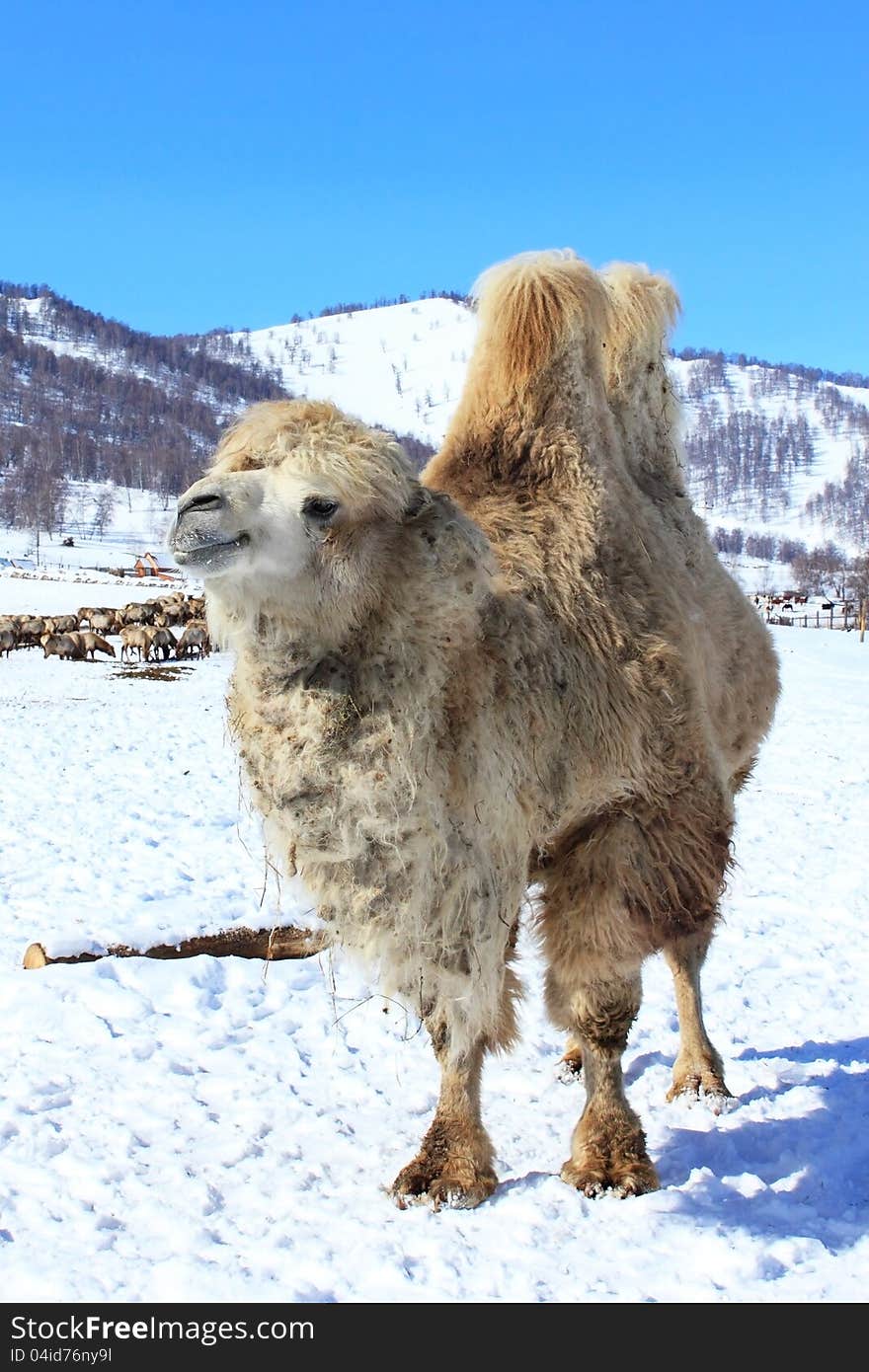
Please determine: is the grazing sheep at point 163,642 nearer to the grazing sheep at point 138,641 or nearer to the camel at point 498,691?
the grazing sheep at point 138,641

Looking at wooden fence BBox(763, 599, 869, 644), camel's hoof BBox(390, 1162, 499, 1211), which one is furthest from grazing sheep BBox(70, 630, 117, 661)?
wooden fence BBox(763, 599, 869, 644)

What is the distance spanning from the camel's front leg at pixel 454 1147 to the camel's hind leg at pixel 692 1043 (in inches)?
42.5

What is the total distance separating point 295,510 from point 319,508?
Result: 77mm

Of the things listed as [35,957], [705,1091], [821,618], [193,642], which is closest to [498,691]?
[705,1091]

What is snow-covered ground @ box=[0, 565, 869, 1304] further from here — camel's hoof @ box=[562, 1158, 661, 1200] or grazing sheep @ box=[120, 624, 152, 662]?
grazing sheep @ box=[120, 624, 152, 662]

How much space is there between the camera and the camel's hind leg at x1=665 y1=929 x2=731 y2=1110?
468 centimetres

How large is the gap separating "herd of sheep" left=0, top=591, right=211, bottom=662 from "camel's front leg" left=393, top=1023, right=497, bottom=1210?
29.8 meters

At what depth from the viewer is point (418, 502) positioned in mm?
3121

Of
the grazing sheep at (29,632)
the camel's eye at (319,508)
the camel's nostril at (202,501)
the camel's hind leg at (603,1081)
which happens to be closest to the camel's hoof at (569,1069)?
the camel's hind leg at (603,1081)

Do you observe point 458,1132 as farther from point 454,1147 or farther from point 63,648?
point 63,648

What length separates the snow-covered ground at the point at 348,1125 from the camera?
10.8ft

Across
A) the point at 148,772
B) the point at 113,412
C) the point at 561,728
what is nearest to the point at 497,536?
the point at 561,728
